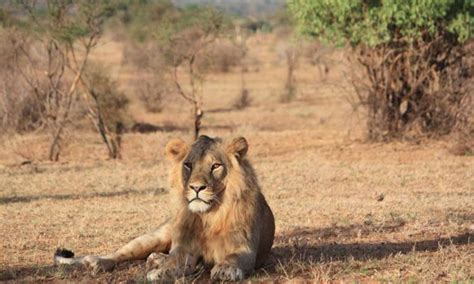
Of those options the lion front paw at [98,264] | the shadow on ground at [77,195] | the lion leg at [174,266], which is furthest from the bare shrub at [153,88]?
the lion leg at [174,266]

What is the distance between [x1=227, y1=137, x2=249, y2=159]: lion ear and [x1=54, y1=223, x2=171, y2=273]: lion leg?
100 centimetres

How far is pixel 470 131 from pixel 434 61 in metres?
1.84

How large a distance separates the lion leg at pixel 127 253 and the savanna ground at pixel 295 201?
3.3 inches

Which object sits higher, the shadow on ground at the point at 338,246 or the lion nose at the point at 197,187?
the lion nose at the point at 197,187

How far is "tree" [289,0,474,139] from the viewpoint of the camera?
17578mm

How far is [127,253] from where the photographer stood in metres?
6.54

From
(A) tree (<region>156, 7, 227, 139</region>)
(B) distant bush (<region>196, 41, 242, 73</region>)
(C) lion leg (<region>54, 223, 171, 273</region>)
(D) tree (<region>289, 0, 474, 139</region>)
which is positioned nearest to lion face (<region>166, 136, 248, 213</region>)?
(C) lion leg (<region>54, 223, 171, 273</region>)

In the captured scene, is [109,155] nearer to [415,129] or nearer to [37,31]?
[37,31]

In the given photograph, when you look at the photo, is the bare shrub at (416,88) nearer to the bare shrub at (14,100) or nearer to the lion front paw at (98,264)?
the bare shrub at (14,100)

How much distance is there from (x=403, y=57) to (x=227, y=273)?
551 inches

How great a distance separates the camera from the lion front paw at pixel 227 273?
567 cm

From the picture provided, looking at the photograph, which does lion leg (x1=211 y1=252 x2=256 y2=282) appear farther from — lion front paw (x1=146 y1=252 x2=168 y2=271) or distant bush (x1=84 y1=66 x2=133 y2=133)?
distant bush (x1=84 y1=66 x2=133 y2=133)

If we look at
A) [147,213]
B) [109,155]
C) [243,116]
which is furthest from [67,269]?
[243,116]

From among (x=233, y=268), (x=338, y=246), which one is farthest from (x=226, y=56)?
(x=233, y=268)
